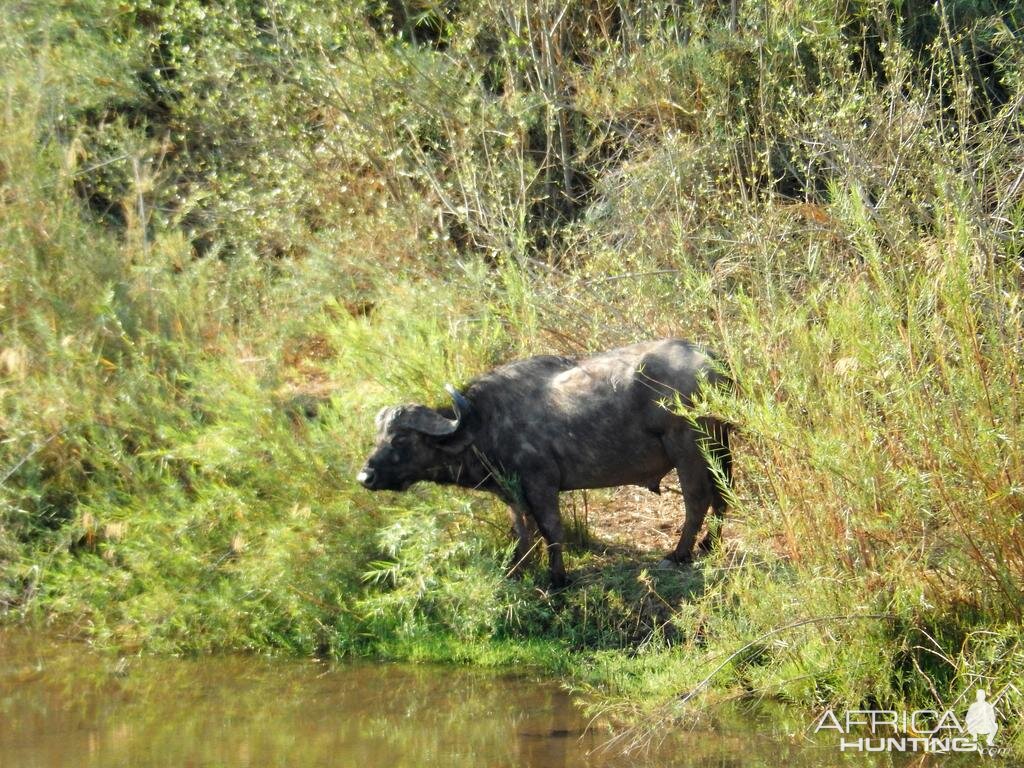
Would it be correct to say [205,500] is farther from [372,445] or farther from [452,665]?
[452,665]

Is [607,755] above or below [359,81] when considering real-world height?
below

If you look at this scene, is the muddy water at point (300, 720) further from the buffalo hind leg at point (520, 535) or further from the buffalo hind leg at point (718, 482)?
the buffalo hind leg at point (718, 482)

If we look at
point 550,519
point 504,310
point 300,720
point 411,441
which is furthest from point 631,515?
point 300,720

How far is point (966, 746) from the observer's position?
6.25m

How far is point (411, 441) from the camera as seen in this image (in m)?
8.63

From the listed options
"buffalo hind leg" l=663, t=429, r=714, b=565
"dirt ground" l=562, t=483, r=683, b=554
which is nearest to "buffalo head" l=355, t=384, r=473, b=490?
"dirt ground" l=562, t=483, r=683, b=554

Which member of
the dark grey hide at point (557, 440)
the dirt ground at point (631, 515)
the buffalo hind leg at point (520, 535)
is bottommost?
the dirt ground at point (631, 515)

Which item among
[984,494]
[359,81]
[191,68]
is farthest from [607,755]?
[191,68]

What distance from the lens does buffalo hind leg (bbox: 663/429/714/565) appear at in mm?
8484

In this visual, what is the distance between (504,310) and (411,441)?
1.67 m

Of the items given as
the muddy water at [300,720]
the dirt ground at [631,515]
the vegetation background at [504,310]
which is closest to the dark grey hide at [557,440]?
the vegetation background at [504,310]

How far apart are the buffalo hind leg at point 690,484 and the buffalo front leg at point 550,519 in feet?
2.43

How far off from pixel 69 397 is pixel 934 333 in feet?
21.2

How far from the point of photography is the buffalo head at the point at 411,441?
8586 millimetres
